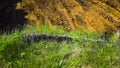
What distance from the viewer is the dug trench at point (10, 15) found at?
293 inches

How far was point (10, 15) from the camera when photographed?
7758mm

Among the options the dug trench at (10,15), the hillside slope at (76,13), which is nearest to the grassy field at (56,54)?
the dug trench at (10,15)

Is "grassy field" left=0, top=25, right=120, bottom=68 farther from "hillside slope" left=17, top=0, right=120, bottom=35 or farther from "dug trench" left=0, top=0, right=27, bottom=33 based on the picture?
"hillside slope" left=17, top=0, right=120, bottom=35

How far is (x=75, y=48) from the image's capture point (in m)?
5.60

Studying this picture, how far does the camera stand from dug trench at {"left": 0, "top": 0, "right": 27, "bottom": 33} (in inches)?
293

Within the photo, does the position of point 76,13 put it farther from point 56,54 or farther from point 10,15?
point 56,54

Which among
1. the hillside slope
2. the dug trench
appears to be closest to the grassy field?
the dug trench

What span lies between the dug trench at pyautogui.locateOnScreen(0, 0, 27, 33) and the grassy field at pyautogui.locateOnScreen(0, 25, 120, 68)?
1.63 metres

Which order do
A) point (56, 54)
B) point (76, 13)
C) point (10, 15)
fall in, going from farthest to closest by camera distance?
1. point (76, 13)
2. point (10, 15)
3. point (56, 54)

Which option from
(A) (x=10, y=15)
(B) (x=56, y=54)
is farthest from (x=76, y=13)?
(B) (x=56, y=54)

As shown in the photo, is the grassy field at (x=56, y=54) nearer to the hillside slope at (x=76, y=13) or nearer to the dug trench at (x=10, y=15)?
the dug trench at (x=10, y=15)

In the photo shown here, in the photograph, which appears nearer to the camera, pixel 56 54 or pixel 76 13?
pixel 56 54

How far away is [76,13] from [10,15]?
1.65 meters

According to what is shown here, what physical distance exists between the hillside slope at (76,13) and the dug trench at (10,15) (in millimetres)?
168
